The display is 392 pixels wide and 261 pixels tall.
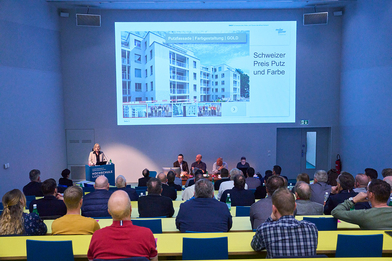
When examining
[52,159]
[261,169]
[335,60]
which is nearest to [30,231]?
[52,159]

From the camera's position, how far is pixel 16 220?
9.15 ft

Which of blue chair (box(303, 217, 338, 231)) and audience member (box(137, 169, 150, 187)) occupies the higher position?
blue chair (box(303, 217, 338, 231))

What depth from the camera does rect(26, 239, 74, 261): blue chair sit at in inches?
90.4

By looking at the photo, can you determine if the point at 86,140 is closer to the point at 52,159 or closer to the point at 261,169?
the point at 52,159

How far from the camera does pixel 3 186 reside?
6520 mm

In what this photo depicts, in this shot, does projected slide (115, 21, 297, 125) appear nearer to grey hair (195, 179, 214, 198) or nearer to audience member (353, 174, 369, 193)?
audience member (353, 174, 369, 193)

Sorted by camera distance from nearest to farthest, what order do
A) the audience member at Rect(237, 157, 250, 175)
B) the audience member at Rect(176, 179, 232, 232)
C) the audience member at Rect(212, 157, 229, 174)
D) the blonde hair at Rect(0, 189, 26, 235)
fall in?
1. the blonde hair at Rect(0, 189, 26, 235)
2. the audience member at Rect(176, 179, 232, 232)
3. the audience member at Rect(212, 157, 229, 174)
4. the audience member at Rect(237, 157, 250, 175)

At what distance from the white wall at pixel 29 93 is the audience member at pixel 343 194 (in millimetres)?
6553

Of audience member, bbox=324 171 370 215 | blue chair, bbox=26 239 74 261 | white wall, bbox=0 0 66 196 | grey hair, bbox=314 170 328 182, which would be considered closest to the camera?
blue chair, bbox=26 239 74 261

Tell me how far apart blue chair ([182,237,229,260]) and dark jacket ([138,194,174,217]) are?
133 cm

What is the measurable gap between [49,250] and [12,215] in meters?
0.76

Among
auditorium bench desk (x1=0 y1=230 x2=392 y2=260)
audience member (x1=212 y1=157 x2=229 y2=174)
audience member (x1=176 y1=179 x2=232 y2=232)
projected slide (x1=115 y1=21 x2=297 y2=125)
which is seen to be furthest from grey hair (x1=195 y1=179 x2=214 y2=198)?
projected slide (x1=115 y1=21 x2=297 y2=125)

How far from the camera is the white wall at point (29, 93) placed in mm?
6758

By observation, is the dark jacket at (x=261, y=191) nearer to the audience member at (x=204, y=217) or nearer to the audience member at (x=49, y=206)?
the audience member at (x=204, y=217)
